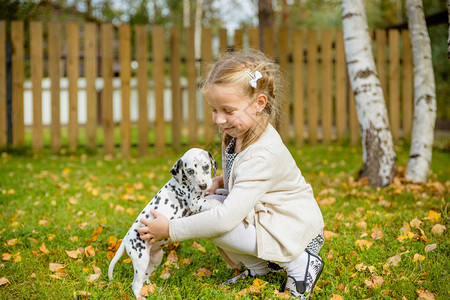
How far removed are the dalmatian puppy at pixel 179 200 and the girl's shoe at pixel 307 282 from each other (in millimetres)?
634

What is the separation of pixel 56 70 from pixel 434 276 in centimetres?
710

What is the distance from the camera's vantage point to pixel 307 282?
2.48 meters

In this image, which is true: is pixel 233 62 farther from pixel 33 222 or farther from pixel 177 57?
pixel 177 57

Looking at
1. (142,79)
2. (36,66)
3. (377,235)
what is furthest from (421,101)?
(36,66)

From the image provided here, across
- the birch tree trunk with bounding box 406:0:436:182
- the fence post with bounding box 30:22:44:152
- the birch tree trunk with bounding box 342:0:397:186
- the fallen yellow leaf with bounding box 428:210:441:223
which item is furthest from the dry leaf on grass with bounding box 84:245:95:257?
the fence post with bounding box 30:22:44:152

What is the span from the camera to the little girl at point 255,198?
2.31 m

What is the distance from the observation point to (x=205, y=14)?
85.4ft

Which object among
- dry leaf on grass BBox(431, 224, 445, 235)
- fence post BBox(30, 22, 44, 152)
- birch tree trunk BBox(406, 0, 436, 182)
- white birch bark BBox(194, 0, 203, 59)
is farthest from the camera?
white birch bark BBox(194, 0, 203, 59)

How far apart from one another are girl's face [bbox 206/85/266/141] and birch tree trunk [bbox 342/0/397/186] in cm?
277

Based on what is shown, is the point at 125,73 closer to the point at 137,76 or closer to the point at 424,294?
the point at 137,76

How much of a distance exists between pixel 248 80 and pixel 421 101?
340cm

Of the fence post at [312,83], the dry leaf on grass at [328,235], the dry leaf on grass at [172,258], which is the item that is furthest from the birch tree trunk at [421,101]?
the fence post at [312,83]

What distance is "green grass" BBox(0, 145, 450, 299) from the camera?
8.54ft

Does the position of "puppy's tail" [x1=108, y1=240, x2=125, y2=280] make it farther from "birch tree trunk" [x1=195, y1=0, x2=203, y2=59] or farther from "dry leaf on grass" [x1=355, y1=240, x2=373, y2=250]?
"birch tree trunk" [x1=195, y1=0, x2=203, y2=59]
